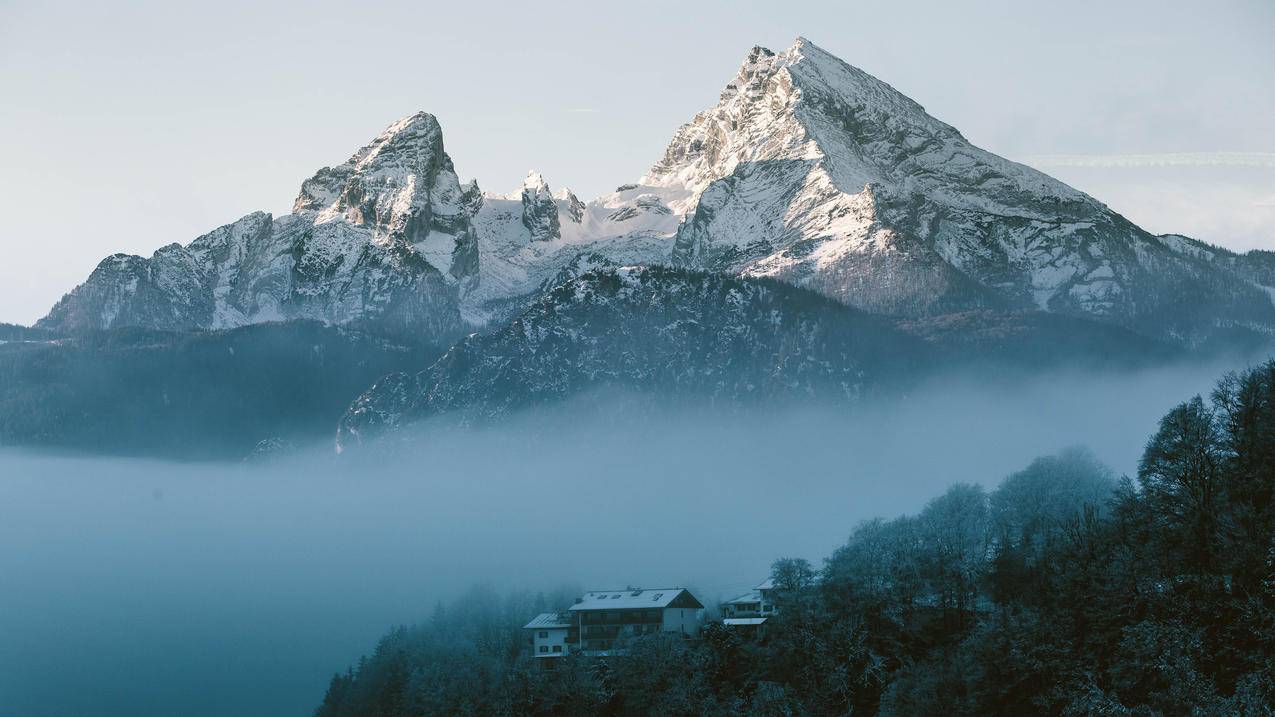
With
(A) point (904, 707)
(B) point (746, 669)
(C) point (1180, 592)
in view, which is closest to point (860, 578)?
(B) point (746, 669)

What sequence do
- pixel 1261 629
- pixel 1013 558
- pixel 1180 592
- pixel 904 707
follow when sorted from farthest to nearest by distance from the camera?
A: pixel 1013 558 < pixel 904 707 < pixel 1180 592 < pixel 1261 629

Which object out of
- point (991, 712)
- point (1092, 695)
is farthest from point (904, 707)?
point (1092, 695)

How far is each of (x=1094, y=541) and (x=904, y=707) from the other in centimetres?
2333

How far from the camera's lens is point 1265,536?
465ft

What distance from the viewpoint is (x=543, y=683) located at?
190375mm

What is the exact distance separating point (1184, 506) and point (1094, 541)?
10215mm

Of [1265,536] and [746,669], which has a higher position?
[1265,536]

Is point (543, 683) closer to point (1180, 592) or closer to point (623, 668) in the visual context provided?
point (623, 668)

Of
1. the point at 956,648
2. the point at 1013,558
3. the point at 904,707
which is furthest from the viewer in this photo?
the point at 1013,558

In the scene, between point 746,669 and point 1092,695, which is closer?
point 1092,695

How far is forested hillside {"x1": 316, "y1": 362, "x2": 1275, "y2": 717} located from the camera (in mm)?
139250

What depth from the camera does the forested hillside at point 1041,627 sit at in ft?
457

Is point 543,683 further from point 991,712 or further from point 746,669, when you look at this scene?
point 991,712

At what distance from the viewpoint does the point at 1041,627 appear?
151625mm
